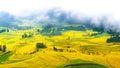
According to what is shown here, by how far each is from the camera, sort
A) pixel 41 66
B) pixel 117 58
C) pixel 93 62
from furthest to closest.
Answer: pixel 117 58 < pixel 93 62 < pixel 41 66

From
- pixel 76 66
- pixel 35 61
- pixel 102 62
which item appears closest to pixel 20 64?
pixel 35 61

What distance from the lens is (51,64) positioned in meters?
86.5

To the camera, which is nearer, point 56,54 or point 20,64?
point 20,64

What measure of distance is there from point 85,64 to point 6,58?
30680 millimetres

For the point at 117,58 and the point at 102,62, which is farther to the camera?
the point at 117,58

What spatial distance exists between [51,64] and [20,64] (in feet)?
30.6

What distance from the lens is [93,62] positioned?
8875 centimetres

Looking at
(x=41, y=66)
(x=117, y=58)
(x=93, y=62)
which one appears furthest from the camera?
(x=117, y=58)

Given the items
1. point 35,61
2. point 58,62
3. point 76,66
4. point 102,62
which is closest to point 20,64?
point 35,61

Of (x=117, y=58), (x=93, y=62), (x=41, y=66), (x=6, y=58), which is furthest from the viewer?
(x=6, y=58)

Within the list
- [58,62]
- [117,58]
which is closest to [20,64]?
[58,62]

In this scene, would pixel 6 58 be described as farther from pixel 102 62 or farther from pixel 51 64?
pixel 102 62

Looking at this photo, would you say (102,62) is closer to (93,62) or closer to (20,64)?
(93,62)

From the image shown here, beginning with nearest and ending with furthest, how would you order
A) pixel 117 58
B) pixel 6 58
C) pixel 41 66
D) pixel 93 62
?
pixel 41 66, pixel 93 62, pixel 117 58, pixel 6 58
